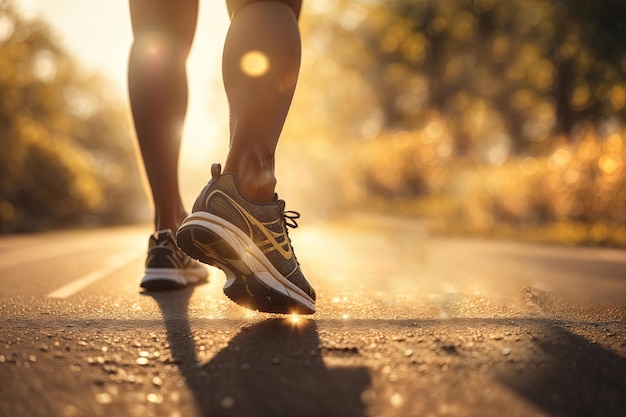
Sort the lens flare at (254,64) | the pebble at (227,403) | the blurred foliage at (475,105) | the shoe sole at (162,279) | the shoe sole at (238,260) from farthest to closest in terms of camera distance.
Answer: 1. the blurred foliage at (475,105)
2. the shoe sole at (162,279)
3. the lens flare at (254,64)
4. the shoe sole at (238,260)
5. the pebble at (227,403)

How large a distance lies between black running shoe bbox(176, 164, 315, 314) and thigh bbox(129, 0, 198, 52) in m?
1.05

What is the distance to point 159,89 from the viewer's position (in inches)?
112

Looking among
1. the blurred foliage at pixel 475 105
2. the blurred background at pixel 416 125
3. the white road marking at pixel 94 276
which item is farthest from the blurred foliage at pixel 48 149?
the white road marking at pixel 94 276

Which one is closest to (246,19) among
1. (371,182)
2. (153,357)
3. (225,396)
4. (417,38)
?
(153,357)

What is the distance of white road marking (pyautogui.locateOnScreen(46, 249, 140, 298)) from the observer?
2.86 metres

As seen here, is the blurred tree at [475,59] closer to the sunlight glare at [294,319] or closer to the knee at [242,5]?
the knee at [242,5]

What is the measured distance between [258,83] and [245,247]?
0.56 meters

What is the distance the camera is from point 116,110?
42844mm

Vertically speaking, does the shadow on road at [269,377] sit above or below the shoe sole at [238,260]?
below

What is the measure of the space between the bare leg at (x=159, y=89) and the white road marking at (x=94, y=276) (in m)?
0.49

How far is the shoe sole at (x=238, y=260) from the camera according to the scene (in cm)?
196

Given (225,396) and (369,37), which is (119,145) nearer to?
(369,37)

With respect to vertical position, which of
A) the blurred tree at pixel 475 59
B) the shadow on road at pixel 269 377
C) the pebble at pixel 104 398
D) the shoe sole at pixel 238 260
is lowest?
the pebble at pixel 104 398

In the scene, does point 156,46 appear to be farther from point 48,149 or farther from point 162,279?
point 48,149
